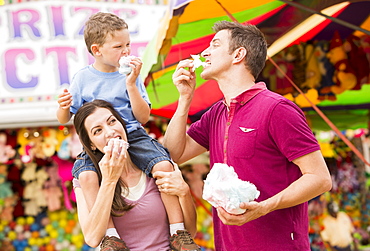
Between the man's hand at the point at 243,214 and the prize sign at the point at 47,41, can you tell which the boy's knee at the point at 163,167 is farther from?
the prize sign at the point at 47,41

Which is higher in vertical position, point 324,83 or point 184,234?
point 324,83

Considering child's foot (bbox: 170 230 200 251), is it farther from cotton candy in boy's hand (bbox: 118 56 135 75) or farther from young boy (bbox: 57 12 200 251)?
cotton candy in boy's hand (bbox: 118 56 135 75)

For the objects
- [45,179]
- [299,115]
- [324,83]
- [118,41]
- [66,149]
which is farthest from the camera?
[45,179]

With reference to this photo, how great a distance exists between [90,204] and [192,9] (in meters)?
1.94

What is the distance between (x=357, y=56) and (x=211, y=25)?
6.00 feet

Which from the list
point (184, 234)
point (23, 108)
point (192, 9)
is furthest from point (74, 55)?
point (184, 234)

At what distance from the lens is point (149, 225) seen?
257 centimetres

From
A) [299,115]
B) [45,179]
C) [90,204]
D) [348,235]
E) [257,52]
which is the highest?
[257,52]

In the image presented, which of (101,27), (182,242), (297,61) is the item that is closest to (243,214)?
(182,242)

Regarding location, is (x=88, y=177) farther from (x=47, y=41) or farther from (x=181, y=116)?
(x=47, y=41)

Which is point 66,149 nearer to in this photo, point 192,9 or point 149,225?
point 192,9

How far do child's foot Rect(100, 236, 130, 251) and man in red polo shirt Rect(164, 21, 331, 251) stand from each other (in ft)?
1.47

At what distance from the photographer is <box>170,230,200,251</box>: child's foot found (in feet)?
8.13

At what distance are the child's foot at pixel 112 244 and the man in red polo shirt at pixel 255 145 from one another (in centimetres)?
45
